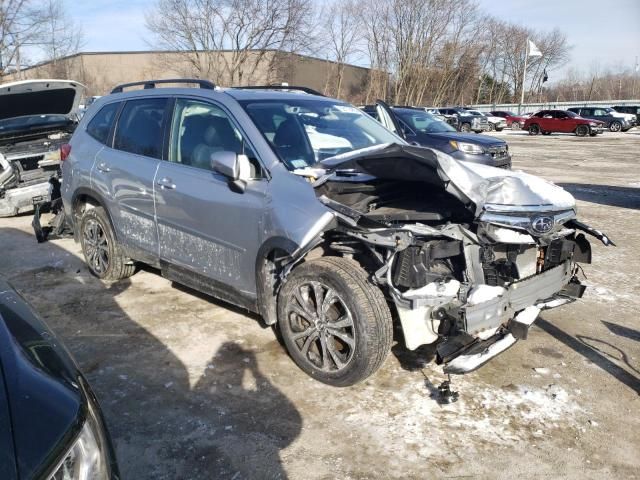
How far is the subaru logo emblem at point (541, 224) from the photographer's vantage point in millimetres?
3271

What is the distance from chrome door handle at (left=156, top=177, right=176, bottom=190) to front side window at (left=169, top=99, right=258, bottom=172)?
0.54ft

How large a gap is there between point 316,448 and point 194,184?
6.96 feet

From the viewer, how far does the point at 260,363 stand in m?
3.72

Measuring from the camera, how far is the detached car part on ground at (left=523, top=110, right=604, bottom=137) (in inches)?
1232

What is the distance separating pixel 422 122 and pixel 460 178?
9.69m

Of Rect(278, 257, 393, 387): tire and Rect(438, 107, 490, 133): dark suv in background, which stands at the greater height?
Rect(438, 107, 490, 133): dark suv in background

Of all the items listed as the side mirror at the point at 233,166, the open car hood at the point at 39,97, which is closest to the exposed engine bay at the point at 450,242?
the side mirror at the point at 233,166

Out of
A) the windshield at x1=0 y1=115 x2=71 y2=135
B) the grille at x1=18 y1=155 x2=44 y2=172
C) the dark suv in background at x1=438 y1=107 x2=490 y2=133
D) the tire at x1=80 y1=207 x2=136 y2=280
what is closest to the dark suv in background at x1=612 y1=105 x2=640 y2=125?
the dark suv in background at x1=438 y1=107 x2=490 y2=133

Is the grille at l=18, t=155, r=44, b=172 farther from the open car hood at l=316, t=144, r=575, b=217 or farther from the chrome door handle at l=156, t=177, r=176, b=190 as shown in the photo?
the open car hood at l=316, t=144, r=575, b=217

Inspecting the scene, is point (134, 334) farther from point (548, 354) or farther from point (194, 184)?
point (548, 354)

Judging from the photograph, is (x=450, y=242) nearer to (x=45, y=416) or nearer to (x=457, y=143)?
(x=45, y=416)

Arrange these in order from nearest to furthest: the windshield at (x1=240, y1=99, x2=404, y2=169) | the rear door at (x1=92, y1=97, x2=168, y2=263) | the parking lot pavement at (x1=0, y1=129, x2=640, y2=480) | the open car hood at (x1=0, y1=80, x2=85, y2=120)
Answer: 1. the parking lot pavement at (x1=0, y1=129, x2=640, y2=480)
2. the windshield at (x1=240, y1=99, x2=404, y2=169)
3. the rear door at (x1=92, y1=97, x2=168, y2=263)
4. the open car hood at (x1=0, y1=80, x2=85, y2=120)

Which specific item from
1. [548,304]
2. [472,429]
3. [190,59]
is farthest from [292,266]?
[190,59]

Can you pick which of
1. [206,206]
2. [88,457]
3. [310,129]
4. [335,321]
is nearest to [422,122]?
[310,129]
